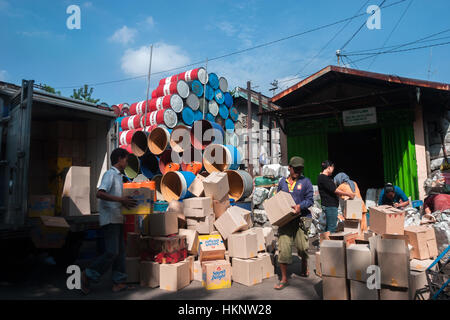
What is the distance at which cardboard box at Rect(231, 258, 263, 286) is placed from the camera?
163 inches

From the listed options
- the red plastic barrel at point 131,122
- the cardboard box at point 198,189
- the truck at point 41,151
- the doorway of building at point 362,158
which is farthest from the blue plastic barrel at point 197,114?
the cardboard box at point 198,189

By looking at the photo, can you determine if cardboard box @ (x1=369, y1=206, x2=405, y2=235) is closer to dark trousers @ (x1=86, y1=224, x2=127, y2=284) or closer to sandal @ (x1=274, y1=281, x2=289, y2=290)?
sandal @ (x1=274, y1=281, x2=289, y2=290)

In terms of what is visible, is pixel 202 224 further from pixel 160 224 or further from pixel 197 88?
pixel 197 88

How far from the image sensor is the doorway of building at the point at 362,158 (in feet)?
32.2

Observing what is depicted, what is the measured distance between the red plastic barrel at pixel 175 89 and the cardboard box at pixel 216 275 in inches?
367

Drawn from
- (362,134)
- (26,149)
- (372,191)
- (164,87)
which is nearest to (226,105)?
(164,87)

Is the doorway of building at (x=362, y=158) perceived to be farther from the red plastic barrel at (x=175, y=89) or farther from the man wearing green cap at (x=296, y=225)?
the red plastic barrel at (x=175, y=89)

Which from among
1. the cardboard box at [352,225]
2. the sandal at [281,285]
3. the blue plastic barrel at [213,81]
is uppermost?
the blue plastic barrel at [213,81]

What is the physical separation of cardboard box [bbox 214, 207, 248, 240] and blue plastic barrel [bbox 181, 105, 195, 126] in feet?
26.2

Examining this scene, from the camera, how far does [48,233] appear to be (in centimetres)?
405

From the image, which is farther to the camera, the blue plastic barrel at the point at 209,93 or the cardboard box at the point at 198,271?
the blue plastic barrel at the point at 209,93
